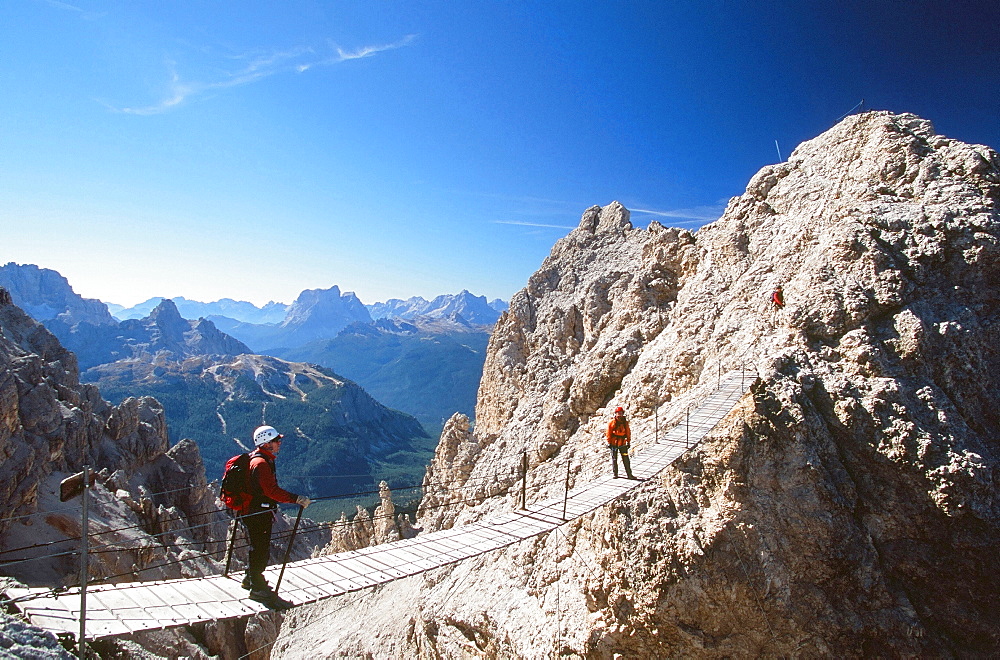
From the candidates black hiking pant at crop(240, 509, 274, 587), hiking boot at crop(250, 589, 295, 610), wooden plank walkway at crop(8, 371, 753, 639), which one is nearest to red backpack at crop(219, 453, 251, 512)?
black hiking pant at crop(240, 509, 274, 587)

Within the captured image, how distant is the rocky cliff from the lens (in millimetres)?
10430

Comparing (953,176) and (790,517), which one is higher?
(953,176)

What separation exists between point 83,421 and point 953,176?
5118cm

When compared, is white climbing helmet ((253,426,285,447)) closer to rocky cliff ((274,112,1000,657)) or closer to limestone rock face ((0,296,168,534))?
rocky cliff ((274,112,1000,657))

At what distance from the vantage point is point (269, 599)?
7.17m

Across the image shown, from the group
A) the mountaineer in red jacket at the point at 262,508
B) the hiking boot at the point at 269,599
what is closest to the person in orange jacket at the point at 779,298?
the mountaineer in red jacket at the point at 262,508

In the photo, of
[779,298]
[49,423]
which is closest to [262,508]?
[779,298]

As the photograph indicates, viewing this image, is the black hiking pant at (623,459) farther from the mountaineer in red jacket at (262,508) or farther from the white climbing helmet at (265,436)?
the white climbing helmet at (265,436)

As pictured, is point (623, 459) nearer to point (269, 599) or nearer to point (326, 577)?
point (326, 577)

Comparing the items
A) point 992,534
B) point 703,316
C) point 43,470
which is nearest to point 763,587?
point 992,534

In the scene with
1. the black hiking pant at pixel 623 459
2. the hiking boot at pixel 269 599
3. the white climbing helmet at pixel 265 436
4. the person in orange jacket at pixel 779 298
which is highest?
the person in orange jacket at pixel 779 298

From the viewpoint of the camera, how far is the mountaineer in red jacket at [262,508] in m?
7.09

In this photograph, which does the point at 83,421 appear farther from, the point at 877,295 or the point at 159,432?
the point at 877,295

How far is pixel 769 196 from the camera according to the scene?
77.0 ft
